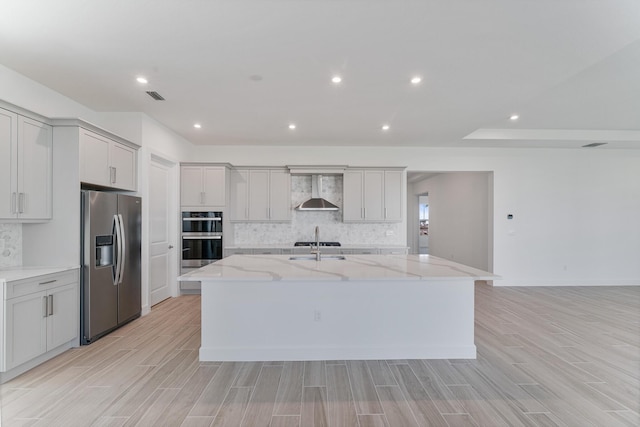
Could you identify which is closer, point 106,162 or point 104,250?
point 104,250

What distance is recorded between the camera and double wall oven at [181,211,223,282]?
5285 millimetres

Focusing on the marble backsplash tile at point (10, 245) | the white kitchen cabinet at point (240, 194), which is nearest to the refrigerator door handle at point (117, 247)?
the marble backsplash tile at point (10, 245)

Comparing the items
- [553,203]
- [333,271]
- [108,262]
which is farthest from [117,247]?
[553,203]

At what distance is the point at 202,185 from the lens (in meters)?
5.41

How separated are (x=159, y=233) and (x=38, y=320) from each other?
7.24ft

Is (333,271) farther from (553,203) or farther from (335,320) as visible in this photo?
(553,203)

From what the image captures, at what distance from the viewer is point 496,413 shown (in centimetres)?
208

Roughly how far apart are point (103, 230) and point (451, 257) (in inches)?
306

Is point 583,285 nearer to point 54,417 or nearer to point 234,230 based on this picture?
point 234,230

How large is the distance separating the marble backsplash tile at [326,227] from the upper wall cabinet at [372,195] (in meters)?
0.30

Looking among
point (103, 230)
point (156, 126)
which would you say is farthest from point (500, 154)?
point (103, 230)

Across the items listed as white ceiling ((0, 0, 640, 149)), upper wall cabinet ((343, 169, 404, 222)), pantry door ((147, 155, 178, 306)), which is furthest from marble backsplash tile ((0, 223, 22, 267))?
upper wall cabinet ((343, 169, 404, 222))

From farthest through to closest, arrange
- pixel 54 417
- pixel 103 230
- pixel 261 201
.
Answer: pixel 261 201 → pixel 103 230 → pixel 54 417

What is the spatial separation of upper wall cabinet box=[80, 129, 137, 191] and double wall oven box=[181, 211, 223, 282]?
1386 millimetres
